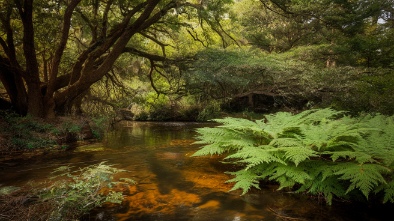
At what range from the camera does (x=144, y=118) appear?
2414 centimetres

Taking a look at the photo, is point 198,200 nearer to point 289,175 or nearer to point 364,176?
point 289,175

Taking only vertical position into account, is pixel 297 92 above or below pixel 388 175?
above

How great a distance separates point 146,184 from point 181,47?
503 inches

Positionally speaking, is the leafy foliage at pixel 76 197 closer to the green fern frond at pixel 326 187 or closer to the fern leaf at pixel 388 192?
the green fern frond at pixel 326 187

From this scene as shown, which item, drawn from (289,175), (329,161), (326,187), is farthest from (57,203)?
(329,161)

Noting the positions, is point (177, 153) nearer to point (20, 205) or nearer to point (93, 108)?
point (20, 205)

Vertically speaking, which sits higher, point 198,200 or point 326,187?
point 326,187

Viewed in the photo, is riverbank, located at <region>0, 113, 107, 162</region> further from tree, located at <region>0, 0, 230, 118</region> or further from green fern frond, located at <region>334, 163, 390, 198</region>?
green fern frond, located at <region>334, 163, 390, 198</region>

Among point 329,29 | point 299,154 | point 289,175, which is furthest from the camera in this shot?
point 329,29

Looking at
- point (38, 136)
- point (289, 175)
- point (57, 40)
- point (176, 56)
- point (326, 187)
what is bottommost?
point (326, 187)

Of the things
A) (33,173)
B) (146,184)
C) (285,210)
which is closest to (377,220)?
(285,210)

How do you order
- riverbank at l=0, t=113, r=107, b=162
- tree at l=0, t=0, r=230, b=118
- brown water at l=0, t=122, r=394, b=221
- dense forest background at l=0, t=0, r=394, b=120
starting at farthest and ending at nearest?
dense forest background at l=0, t=0, r=394, b=120 < tree at l=0, t=0, r=230, b=118 < riverbank at l=0, t=113, r=107, b=162 < brown water at l=0, t=122, r=394, b=221

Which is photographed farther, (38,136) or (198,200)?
(38,136)

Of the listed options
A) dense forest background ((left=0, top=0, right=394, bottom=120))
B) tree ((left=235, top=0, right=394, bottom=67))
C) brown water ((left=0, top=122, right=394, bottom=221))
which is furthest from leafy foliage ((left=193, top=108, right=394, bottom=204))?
tree ((left=235, top=0, right=394, bottom=67))
